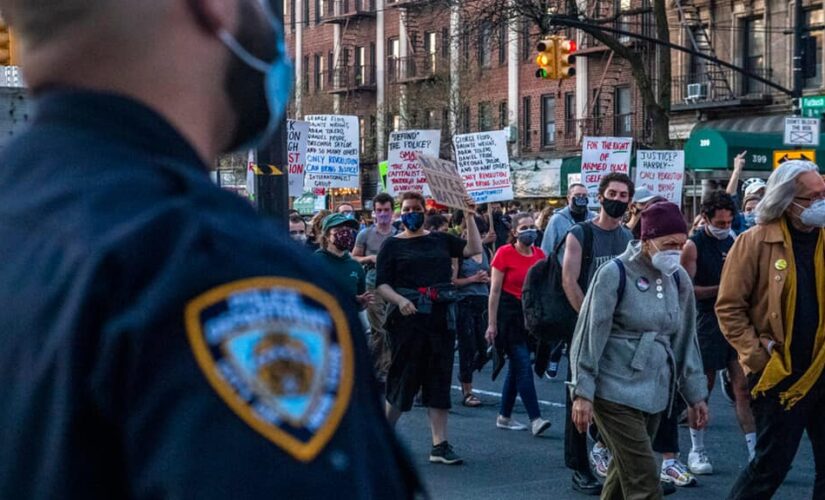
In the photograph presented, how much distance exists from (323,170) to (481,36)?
35.6 ft

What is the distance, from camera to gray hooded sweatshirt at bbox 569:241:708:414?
6.84 m

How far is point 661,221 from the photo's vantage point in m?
7.16

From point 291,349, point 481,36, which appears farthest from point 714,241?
point 481,36

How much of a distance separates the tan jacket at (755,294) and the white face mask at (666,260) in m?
0.42

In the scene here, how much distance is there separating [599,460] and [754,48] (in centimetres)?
3220

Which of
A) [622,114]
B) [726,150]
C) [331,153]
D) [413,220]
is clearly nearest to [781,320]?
[413,220]

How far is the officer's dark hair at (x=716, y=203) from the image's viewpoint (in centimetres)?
1054

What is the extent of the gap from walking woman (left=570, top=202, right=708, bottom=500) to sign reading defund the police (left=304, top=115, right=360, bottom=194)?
1584cm

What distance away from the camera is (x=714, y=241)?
1084 cm

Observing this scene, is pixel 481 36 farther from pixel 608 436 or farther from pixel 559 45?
pixel 608 436

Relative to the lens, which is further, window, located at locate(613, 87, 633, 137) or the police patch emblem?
window, located at locate(613, 87, 633, 137)

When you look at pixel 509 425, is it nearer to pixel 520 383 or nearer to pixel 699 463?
pixel 520 383

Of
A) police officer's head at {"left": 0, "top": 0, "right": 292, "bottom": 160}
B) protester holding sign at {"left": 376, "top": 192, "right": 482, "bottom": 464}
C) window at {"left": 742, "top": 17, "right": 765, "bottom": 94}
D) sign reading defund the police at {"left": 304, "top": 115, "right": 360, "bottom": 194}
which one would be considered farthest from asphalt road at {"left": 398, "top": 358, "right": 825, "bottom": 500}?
window at {"left": 742, "top": 17, "right": 765, "bottom": 94}

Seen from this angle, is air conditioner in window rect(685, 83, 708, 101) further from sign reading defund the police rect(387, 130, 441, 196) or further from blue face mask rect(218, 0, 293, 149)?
blue face mask rect(218, 0, 293, 149)
